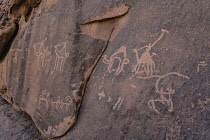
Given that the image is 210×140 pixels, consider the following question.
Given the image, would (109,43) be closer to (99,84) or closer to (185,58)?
(99,84)

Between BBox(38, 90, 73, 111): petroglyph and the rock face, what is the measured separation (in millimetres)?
14

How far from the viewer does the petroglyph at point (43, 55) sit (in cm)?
261

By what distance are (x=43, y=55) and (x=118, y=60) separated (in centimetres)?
133

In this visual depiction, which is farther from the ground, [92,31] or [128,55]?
[92,31]

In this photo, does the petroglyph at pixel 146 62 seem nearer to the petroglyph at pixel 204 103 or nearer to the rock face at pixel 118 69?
the rock face at pixel 118 69

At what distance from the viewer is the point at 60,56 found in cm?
246

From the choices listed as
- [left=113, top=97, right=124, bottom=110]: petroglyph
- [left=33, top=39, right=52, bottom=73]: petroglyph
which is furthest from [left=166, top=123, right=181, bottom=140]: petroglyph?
A: [left=33, top=39, right=52, bottom=73]: petroglyph

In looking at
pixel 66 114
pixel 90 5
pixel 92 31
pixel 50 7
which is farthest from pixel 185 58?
A: pixel 50 7

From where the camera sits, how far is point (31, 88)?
2.80 m

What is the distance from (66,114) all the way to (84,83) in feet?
1.72

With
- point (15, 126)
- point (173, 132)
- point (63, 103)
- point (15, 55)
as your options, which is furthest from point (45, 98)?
point (173, 132)

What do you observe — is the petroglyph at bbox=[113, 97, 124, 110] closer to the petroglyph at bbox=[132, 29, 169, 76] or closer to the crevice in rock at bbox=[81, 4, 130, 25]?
the petroglyph at bbox=[132, 29, 169, 76]

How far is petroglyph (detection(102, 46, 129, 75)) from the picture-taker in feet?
6.82

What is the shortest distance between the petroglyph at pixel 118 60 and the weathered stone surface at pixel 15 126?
1.87 meters
